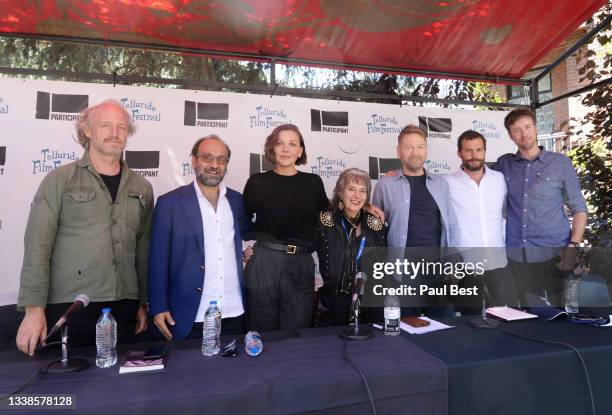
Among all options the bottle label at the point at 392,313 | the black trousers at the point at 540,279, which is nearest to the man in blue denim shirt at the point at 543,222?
the black trousers at the point at 540,279

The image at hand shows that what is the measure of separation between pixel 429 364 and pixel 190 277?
3.88 ft

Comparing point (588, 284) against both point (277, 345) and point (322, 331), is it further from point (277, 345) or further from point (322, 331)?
point (277, 345)

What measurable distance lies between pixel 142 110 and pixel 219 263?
168cm

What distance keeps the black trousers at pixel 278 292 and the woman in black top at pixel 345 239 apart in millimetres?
126

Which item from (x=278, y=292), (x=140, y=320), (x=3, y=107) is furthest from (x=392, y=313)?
(x=3, y=107)

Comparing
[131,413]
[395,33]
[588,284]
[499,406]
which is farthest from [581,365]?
[395,33]

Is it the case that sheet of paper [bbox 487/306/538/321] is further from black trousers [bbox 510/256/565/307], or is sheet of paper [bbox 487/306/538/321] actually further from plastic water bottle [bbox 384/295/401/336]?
plastic water bottle [bbox 384/295/401/336]

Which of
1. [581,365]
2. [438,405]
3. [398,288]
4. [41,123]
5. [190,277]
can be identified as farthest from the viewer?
[41,123]

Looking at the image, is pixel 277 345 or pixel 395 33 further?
pixel 395 33

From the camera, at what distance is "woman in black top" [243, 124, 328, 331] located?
208cm

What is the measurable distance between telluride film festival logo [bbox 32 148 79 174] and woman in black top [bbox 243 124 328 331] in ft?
5.17

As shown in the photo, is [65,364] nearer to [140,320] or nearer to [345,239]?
[140,320]

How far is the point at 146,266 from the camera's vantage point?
1.97m

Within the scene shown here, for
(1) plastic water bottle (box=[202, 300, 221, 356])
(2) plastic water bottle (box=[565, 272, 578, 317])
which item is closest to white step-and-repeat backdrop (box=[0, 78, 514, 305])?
(2) plastic water bottle (box=[565, 272, 578, 317])
